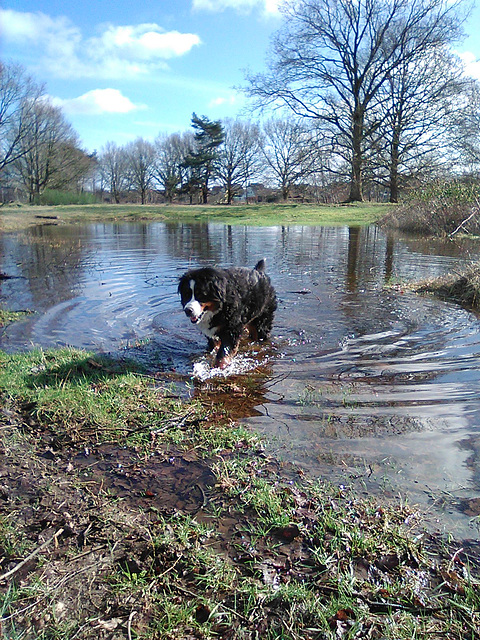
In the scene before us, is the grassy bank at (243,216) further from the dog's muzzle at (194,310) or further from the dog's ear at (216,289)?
the dog's muzzle at (194,310)

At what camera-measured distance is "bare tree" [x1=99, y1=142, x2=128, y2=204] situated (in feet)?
244

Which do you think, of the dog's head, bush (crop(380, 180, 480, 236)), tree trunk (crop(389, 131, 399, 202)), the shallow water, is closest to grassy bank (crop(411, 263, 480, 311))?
the shallow water

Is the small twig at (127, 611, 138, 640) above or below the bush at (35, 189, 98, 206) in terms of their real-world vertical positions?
below

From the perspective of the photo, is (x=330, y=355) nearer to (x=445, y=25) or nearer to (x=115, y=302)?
(x=115, y=302)

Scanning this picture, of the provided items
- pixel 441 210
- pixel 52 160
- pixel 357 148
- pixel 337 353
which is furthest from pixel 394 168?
pixel 52 160

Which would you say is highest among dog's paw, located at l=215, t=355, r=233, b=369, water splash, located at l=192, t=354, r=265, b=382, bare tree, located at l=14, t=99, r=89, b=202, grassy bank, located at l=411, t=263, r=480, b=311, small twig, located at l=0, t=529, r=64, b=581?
bare tree, located at l=14, t=99, r=89, b=202

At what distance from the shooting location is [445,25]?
29.2 metres

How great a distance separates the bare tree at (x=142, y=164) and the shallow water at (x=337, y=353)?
211 feet

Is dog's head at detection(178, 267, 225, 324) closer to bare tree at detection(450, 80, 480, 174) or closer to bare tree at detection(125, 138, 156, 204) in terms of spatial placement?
bare tree at detection(450, 80, 480, 174)

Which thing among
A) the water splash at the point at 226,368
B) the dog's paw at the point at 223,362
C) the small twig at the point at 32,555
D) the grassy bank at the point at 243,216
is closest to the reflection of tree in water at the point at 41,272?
the water splash at the point at 226,368

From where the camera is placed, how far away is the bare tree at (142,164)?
71562 millimetres

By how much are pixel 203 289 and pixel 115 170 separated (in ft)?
253

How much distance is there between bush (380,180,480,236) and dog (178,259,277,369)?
11.5 meters

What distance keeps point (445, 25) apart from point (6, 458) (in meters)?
36.3
